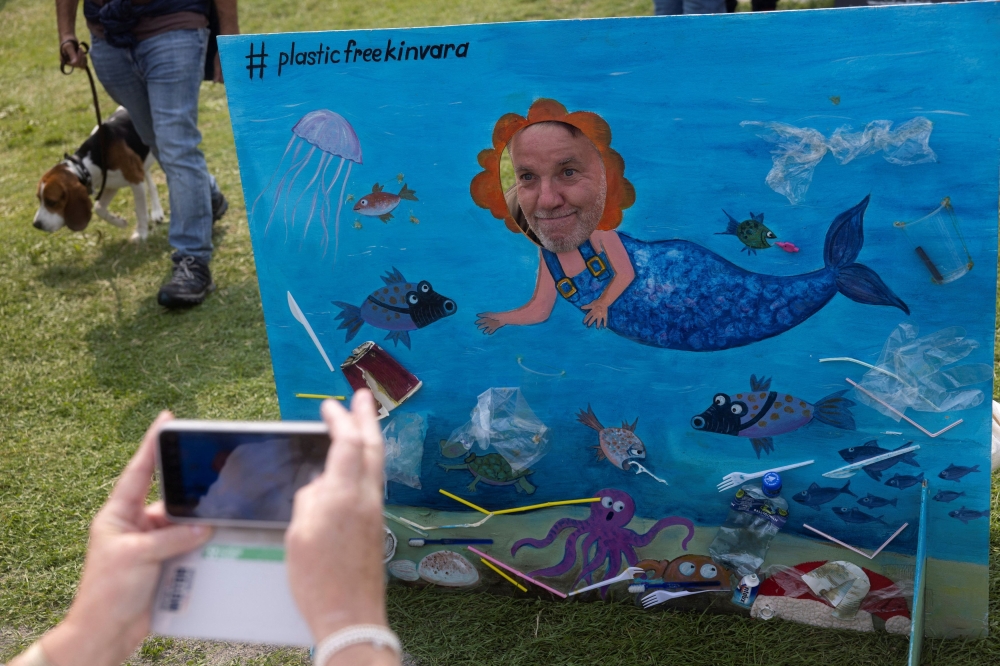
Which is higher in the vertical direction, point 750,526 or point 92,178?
point 92,178

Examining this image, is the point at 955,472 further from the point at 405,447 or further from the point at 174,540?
the point at 174,540

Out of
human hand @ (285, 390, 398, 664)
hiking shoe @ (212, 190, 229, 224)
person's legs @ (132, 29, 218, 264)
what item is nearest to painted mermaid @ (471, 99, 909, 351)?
human hand @ (285, 390, 398, 664)

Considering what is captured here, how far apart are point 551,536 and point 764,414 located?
0.59 meters

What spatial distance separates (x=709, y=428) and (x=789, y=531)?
28cm

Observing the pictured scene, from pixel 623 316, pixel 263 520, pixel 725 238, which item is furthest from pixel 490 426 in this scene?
pixel 263 520

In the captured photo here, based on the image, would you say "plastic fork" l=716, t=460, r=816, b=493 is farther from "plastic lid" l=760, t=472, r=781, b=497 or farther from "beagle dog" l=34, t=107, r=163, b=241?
"beagle dog" l=34, t=107, r=163, b=241

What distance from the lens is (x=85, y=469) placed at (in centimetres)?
284

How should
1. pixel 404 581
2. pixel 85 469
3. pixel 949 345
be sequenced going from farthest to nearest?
1. pixel 85 469
2. pixel 404 581
3. pixel 949 345

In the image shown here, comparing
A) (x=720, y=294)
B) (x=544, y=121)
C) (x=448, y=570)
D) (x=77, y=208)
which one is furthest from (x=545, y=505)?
(x=77, y=208)

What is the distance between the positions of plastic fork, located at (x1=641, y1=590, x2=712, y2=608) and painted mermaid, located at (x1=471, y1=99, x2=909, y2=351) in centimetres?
59

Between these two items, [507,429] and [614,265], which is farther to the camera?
[507,429]

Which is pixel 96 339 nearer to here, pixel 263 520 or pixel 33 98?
pixel 263 520

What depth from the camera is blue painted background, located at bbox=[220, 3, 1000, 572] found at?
157cm

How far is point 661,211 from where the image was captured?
1.76 m
